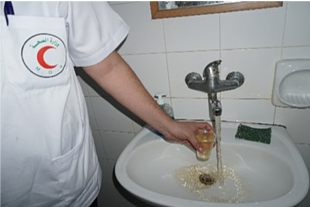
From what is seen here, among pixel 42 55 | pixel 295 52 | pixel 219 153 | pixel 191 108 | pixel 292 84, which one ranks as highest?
pixel 42 55

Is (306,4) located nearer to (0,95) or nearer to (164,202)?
(164,202)

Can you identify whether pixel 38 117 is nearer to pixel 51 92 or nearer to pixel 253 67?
pixel 51 92

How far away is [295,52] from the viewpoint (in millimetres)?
622

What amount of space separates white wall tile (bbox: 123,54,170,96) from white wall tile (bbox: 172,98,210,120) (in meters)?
0.07

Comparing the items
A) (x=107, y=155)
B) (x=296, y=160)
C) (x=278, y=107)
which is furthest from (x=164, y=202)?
(x=107, y=155)

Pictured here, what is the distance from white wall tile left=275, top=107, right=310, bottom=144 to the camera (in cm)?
70

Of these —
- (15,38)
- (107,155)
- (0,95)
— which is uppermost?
(15,38)

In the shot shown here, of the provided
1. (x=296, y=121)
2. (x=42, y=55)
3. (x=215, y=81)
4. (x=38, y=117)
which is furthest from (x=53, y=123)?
(x=296, y=121)

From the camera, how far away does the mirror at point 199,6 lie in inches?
23.4

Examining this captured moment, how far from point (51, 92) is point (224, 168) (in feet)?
2.04

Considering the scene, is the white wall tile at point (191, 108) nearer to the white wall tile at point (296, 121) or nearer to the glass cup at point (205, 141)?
the glass cup at point (205, 141)

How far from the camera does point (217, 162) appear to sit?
72cm

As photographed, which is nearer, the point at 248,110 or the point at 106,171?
the point at 248,110

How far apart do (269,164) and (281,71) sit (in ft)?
1.00
